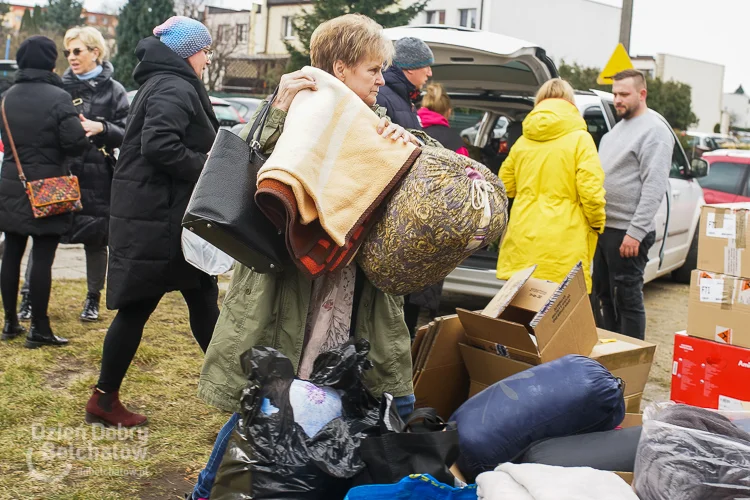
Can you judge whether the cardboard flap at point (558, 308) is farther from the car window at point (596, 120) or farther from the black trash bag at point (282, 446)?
the car window at point (596, 120)

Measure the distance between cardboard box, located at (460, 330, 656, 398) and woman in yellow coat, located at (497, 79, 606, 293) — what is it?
76cm

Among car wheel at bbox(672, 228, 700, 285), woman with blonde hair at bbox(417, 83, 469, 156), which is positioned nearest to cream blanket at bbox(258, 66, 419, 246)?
woman with blonde hair at bbox(417, 83, 469, 156)

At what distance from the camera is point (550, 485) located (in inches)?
82.4

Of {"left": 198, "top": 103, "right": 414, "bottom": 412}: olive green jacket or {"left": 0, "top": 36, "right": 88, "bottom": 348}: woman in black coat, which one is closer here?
{"left": 198, "top": 103, "right": 414, "bottom": 412}: olive green jacket

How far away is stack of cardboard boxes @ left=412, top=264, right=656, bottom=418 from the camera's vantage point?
3.43m

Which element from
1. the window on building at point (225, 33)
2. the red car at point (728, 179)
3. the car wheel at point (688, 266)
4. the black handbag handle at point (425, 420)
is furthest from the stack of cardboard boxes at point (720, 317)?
the window on building at point (225, 33)

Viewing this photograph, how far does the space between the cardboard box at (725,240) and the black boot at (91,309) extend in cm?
400

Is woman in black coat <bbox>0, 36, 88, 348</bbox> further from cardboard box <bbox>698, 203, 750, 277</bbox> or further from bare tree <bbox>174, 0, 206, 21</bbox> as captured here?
bare tree <bbox>174, 0, 206, 21</bbox>

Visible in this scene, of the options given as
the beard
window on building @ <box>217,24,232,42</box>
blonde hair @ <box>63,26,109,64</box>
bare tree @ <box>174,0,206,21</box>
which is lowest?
the beard

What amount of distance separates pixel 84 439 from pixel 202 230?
191 centimetres

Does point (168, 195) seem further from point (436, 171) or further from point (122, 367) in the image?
point (436, 171)

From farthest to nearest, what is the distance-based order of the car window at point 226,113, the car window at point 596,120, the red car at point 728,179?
the car window at point 226,113 → the red car at point 728,179 → the car window at point 596,120

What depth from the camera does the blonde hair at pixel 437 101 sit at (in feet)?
16.9

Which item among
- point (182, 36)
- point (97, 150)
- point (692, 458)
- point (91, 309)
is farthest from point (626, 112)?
point (91, 309)
